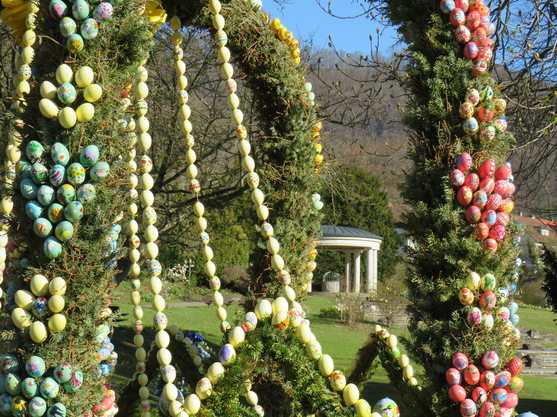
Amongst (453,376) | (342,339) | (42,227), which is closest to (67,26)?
(42,227)

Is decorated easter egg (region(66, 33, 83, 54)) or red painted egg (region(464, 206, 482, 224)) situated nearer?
decorated easter egg (region(66, 33, 83, 54))

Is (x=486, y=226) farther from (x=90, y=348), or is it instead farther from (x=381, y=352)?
(x=90, y=348)

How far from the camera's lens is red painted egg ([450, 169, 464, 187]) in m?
2.62

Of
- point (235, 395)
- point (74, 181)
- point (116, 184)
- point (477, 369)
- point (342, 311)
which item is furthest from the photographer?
point (342, 311)

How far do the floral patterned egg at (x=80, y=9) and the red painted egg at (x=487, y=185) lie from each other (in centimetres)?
194

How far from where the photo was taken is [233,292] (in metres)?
17.4

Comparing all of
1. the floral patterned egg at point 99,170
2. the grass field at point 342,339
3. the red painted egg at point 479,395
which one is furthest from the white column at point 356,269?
the floral patterned egg at point 99,170

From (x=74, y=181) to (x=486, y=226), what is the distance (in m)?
1.88

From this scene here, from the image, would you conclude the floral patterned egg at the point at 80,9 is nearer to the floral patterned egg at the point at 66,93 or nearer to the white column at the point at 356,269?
the floral patterned egg at the point at 66,93

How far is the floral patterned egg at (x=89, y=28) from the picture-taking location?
199 centimetres

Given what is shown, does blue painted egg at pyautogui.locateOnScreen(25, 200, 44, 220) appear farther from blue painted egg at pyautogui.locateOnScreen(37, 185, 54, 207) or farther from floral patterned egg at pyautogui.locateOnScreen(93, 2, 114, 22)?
floral patterned egg at pyautogui.locateOnScreen(93, 2, 114, 22)

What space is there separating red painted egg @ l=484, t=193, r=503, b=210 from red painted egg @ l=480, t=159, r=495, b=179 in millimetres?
106

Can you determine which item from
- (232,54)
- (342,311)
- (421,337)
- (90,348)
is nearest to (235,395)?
(90,348)

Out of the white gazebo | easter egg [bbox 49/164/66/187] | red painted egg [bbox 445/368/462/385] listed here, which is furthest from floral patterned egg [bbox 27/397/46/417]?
the white gazebo
